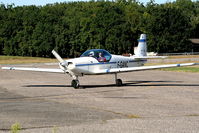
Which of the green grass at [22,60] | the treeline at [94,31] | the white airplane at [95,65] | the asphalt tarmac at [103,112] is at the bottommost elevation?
the green grass at [22,60]

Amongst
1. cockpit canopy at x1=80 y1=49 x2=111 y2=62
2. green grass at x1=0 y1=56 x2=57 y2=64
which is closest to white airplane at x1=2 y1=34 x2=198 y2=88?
cockpit canopy at x1=80 y1=49 x2=111 y2=62

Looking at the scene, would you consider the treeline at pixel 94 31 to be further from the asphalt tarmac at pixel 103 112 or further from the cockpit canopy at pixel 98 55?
the asphalt tarmac at pixel 103 112

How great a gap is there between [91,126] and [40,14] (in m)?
103

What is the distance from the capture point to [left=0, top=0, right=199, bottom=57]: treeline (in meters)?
98.6

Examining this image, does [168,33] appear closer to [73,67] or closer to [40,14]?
[40,14]

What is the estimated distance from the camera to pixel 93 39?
101 m

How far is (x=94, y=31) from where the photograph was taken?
102000mm

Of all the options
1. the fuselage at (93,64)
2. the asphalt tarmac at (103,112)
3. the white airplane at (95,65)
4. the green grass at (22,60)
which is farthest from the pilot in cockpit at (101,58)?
the green grass at (22,60)

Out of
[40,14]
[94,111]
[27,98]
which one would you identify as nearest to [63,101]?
[27,98]

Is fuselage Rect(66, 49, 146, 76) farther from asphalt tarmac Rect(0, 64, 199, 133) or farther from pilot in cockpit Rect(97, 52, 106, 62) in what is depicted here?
asphalt tarmac Rect(0, 64, 199, 133)

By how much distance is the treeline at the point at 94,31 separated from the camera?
98.6 metres

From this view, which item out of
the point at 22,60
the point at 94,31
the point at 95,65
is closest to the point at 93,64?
the point at 95,65

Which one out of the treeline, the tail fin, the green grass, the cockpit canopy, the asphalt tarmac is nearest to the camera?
the asphalt tarmac

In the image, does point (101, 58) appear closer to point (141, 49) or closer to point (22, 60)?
point (141, 49)
